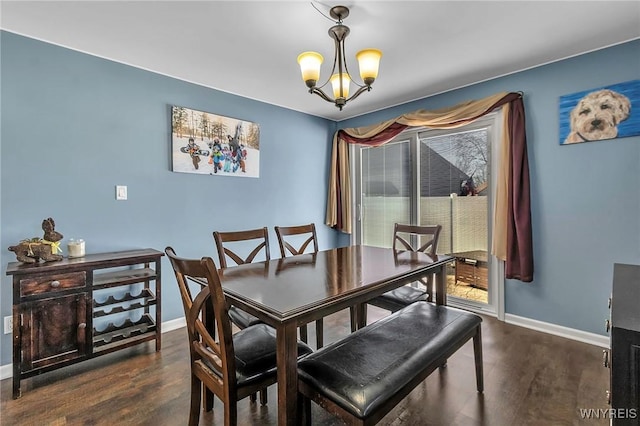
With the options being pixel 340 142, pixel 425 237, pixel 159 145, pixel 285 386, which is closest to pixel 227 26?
pixel 159 145

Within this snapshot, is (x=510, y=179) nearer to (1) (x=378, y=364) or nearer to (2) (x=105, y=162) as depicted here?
(1) (x=378, y=364)

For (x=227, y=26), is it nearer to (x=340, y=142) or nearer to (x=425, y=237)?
(x=340, y=142)

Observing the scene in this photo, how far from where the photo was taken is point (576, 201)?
2555 millimetres

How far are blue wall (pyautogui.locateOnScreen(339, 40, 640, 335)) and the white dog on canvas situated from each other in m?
0.07

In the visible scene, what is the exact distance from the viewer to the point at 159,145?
282 centimetres

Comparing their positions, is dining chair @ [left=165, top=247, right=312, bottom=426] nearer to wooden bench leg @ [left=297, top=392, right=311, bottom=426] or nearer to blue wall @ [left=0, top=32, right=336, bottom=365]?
wooden bench leg @ [left=297, top=392, right=311, bottom=426]

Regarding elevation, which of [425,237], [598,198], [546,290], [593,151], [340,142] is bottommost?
[546,290]

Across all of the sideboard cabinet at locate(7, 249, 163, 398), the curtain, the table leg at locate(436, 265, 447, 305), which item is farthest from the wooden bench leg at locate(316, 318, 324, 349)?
the curtain

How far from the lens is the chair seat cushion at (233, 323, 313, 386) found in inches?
51.5

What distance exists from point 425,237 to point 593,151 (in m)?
1.73

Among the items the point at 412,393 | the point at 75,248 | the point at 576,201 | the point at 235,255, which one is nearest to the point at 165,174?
the point at 75,248

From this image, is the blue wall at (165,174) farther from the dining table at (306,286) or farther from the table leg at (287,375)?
the table leg at (287,375)

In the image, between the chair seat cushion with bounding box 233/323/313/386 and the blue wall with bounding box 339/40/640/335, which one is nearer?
the chair seat cushion with bounding box 233/323/313/386

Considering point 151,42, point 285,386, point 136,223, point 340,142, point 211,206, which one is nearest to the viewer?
point 285,386
